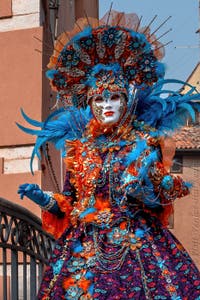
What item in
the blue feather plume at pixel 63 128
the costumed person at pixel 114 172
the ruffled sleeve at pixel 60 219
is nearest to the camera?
the costumed person at pixel 114 172

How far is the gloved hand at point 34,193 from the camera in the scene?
12.0 ft

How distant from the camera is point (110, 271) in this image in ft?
11.3

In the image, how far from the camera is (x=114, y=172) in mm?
3730

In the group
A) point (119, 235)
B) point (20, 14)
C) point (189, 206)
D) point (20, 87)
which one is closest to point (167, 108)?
point (119, 235)

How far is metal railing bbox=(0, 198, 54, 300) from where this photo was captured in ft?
14.6

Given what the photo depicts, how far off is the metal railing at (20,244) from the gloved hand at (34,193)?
26.0 inches

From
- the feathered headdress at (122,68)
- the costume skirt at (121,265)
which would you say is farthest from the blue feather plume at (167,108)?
the costume skirt at (121,265)

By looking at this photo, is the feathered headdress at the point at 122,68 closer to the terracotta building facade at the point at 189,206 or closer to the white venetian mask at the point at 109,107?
the white venetian mask at the point at 109,107

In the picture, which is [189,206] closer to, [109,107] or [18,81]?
[18,81]

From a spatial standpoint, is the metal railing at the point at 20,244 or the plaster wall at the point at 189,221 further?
the plaster wall at the point at 189,221

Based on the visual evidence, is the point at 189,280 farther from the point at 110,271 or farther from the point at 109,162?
the point at 109,162

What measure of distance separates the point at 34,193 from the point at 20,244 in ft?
4.17

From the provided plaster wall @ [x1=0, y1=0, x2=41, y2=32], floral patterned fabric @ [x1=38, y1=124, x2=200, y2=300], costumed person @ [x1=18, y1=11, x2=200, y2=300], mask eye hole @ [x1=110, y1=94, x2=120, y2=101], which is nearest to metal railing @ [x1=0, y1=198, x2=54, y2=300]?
costumed person @ [x1=18, y1=11, x2=200, y2=300]

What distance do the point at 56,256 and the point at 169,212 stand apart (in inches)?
29.6
